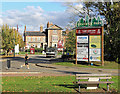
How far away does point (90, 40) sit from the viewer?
1095 inches

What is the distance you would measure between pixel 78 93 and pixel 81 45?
61.6 ft

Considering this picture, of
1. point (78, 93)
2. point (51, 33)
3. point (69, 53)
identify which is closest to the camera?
point (78, 93)

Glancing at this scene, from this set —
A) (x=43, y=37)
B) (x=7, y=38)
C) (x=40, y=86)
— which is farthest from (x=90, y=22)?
(x=43, y=37)

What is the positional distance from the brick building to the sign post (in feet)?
197

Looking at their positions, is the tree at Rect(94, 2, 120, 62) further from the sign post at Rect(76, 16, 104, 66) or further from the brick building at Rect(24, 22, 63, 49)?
the brick building at Rect(24, 22, 63, 49)

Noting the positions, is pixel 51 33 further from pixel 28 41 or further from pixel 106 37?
pixel 106 37

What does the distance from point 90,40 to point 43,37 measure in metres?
66.1

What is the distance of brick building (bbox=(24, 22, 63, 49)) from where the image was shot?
8838 centimetres

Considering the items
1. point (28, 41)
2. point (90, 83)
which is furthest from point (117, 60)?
point (28, 41)

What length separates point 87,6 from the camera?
32312 millimetres

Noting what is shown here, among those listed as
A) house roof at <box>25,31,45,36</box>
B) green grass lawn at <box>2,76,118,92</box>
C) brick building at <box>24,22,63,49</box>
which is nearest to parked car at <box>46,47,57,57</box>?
brick building at <box>24,22,63,49</box>

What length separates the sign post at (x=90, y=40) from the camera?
90.9 ft

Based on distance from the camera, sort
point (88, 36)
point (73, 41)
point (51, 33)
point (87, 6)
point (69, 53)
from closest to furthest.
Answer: point (88, 36) < point (87, 6) < point (73, 41) < point (69, 53) < point (51, 33)

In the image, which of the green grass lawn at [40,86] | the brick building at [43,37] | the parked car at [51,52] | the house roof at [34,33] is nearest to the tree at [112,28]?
the green grass lawn at [40,86]
